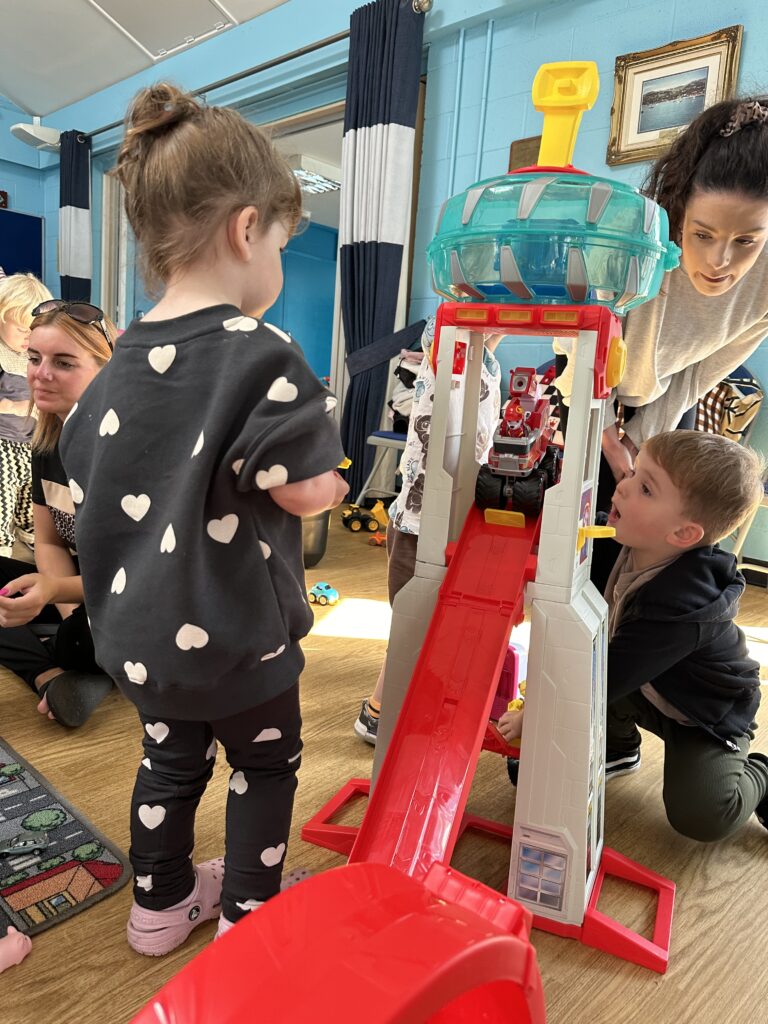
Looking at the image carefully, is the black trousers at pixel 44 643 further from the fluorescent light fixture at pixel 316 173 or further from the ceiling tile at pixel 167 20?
the fluorescent light fixture at pixel 316 173

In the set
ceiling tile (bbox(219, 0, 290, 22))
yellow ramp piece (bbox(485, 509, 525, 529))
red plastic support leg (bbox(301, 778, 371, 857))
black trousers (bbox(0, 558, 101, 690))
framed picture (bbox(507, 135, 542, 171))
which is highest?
ceiling tile (bbox(219, 0, 290, 22))

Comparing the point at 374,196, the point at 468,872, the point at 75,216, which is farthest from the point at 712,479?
the point at 75,216

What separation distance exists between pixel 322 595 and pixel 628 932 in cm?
151

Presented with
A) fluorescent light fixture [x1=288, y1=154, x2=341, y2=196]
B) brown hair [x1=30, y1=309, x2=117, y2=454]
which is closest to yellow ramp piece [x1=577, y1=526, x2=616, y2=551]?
brown hair [x1=30, y1=309, x2=117, y2=454]

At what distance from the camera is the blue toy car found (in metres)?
2.39

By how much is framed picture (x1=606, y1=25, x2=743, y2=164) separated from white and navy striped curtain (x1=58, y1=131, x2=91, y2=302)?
13.7 ft

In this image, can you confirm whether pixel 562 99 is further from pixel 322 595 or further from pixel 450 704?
pixel 322 595

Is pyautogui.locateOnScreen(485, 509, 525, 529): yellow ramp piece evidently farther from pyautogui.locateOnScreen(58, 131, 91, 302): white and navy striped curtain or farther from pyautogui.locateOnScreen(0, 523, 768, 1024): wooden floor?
pyautogui.locateOnScreen(58, 131, 91, 302): white and navy striped curtain

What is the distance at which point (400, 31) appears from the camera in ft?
11.1

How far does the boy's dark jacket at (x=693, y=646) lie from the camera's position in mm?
1156

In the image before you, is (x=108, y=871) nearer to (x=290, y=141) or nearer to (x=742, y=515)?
(x=742, y=515)

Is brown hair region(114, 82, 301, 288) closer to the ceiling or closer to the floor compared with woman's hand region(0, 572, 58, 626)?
closer to the ceiling

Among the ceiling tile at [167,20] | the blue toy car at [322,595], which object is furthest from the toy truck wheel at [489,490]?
the ceiling tile at [167,20]

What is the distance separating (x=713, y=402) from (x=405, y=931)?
8.63 feet
